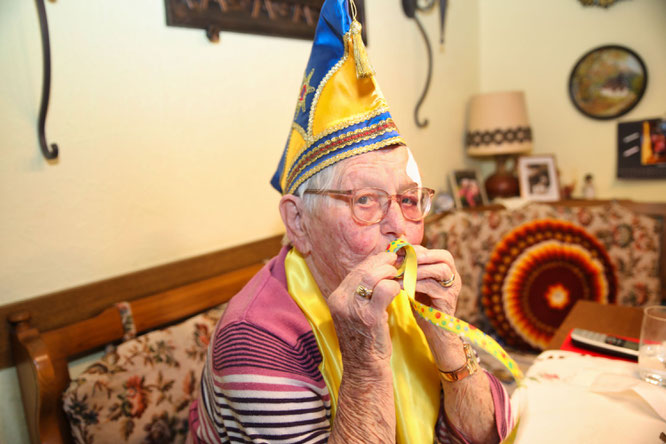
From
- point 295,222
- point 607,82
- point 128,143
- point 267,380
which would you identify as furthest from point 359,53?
point 607,82

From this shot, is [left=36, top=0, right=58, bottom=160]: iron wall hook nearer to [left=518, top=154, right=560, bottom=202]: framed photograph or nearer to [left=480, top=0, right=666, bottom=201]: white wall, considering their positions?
[left=518, top=154, right=560, bottom=202]: framed photograph

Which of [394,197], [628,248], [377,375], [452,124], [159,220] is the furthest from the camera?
[452,124]

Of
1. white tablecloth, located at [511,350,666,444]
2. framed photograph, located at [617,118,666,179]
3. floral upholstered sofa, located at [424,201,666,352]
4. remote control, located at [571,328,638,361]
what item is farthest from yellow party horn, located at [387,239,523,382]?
framed photograph, located at [617,118,666,179]

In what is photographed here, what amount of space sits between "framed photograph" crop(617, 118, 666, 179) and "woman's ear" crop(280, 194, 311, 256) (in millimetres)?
2721

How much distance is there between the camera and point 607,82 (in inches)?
115

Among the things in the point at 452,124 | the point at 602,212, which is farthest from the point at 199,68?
the point at 602,212

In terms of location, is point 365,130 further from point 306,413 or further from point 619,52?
point 619,52

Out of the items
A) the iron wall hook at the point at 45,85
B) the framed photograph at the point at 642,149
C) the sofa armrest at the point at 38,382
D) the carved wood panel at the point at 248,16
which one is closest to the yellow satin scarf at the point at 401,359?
the sofa armrest at the point at 38,382

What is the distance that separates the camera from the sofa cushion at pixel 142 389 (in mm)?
1191

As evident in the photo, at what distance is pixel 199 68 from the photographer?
5.57 feet

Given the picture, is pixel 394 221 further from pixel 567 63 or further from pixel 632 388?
pixel 567 63

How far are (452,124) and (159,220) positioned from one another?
2273 millimetres

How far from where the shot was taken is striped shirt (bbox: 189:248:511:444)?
0.92 m

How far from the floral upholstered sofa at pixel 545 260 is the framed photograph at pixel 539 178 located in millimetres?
403
